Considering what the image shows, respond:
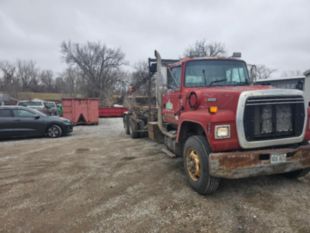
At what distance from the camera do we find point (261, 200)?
3221mm

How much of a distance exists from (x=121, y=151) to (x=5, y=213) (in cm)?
372

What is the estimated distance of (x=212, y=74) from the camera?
4.26 meters

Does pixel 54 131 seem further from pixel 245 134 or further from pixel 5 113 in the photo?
pixel 245 134

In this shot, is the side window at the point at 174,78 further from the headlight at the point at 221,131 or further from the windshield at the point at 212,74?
the headlight at the point at 221,131

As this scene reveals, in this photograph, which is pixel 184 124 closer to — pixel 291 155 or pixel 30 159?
pixel 291 155

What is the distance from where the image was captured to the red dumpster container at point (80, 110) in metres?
14.4

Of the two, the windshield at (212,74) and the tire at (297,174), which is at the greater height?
the windshield at (212,74)

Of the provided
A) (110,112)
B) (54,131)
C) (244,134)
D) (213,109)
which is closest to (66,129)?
(54,131)

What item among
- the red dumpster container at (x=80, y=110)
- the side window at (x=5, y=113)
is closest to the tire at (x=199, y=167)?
the side window at (x=5, y=113)

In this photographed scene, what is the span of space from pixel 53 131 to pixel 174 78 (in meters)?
7.33

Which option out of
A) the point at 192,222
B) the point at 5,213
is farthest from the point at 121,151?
the point at 192,222

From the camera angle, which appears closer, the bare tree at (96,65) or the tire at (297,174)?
the tire at (297,174)

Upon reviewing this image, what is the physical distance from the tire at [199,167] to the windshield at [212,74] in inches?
49.7

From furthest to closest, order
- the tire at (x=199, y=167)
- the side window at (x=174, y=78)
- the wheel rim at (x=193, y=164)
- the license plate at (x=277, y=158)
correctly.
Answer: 1. the side window at (x=174, y=78)
2. the wheel rim at (x=193, y=164)
3. the tire at (x=199, y=167)
4. the license plate at (x=277, y=158)
